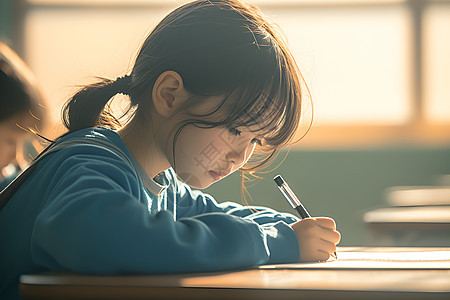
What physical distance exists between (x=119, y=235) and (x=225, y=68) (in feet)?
1.24

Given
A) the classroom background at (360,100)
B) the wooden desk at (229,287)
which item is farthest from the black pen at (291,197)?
the classroom background at (360,100)

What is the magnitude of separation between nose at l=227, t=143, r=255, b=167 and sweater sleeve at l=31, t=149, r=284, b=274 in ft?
0.82

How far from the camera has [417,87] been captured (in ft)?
10.9

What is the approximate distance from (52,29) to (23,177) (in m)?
2.88

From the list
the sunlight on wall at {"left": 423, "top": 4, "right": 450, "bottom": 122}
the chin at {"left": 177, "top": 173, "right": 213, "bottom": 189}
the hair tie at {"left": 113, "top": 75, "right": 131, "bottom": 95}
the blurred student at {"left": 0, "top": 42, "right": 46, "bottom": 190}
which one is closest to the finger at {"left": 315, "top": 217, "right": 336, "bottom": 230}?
the chin at {"left": 177, "top": 173, "right": 213, "bottom": 189}

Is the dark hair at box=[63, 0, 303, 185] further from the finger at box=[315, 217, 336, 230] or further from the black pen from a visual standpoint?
the finger at box=[315, 217, 336, 230]

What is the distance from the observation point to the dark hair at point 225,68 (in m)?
0.85

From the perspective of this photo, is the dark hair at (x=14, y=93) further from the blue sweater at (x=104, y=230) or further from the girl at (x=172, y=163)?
the blue sweater at (x=104, y=230)

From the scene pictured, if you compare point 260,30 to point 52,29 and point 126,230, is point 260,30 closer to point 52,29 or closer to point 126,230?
point 126,230

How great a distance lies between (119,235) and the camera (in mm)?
561

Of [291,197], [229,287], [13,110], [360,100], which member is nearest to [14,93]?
[13,110]

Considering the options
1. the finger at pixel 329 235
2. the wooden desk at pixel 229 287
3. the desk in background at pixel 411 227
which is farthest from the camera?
the desk in background at pixel 411 227

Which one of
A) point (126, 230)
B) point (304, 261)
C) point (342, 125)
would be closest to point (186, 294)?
point (126, 230)

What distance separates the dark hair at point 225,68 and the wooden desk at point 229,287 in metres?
0.36
